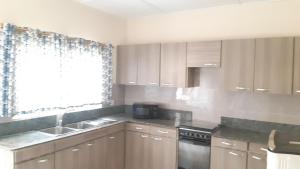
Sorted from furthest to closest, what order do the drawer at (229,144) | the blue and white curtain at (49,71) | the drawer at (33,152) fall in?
1. the drawer at (229,144)
2. the blue and white curtain at (49,71)
3. the drawer at (33,152)

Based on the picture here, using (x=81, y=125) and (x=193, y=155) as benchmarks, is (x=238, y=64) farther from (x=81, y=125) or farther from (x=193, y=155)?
(x=81, y=125)

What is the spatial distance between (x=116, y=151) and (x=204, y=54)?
5.98 feet

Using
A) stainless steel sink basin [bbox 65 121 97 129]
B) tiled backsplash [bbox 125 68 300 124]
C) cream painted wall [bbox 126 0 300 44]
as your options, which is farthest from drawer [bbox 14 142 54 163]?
cream painted wall [bbox 126 0 300 44]

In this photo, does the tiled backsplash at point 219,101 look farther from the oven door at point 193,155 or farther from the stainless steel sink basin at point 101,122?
the stainless steel sink basin at point 101,122

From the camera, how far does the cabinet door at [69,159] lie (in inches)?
101

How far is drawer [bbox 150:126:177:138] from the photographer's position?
10.6ft

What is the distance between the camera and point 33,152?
2289 mm

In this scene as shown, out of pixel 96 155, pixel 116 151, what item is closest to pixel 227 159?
pixel 116 151

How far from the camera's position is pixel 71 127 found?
3.24m

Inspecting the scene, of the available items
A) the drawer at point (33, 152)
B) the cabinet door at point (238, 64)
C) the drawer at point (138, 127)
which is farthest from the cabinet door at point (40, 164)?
the cabinet door at point (238, 64)

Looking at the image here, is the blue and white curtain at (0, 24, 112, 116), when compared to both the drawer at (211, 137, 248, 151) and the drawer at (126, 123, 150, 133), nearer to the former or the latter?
the drawer at (126, 123, 150, 133)

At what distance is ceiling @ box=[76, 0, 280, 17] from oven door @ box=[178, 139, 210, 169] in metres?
1.87

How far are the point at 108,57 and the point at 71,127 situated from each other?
123 centimetres

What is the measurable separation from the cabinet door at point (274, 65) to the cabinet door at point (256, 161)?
76cm
